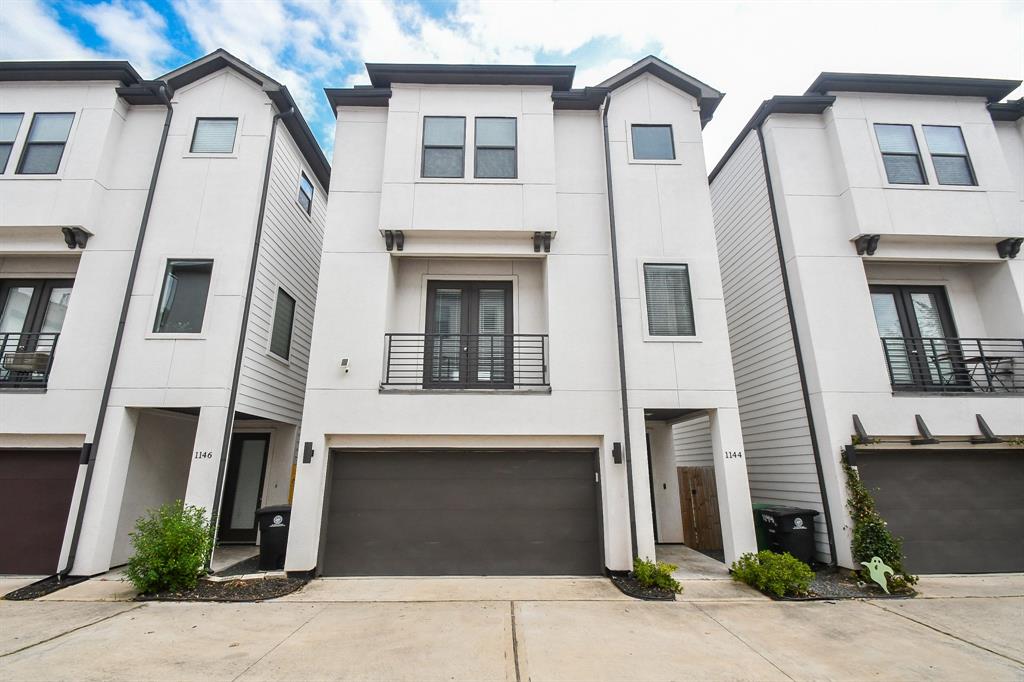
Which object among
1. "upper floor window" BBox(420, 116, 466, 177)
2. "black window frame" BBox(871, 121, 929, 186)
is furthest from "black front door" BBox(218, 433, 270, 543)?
"black window frame" BBox(871, 121, 929, 186)

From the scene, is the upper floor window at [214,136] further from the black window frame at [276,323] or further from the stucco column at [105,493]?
the stucco column at [105,493]

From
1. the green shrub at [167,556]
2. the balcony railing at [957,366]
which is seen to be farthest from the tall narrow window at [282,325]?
the balcony railing at [957,366]

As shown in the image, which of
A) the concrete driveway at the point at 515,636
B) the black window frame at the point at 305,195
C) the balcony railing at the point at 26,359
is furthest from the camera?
the black window frame at the point at 305,195

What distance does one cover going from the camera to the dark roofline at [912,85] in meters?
9.00

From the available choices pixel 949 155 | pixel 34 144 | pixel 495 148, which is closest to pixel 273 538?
pixel 495 148

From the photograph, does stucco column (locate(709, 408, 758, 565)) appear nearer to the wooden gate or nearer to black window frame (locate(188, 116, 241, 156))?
the wooden gate

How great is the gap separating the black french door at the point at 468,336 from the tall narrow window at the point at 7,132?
27.5 feet

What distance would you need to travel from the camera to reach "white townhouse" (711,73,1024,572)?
761cm

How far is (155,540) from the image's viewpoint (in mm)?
6266

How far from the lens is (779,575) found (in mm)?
6301

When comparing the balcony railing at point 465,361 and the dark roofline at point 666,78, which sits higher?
the dark roofline at point 666,78

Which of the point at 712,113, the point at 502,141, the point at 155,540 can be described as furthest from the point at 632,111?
the point at 155,540

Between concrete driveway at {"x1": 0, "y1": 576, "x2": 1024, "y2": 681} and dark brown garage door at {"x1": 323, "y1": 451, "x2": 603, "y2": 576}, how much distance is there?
22.5 inches

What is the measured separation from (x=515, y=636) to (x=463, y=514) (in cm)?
269
